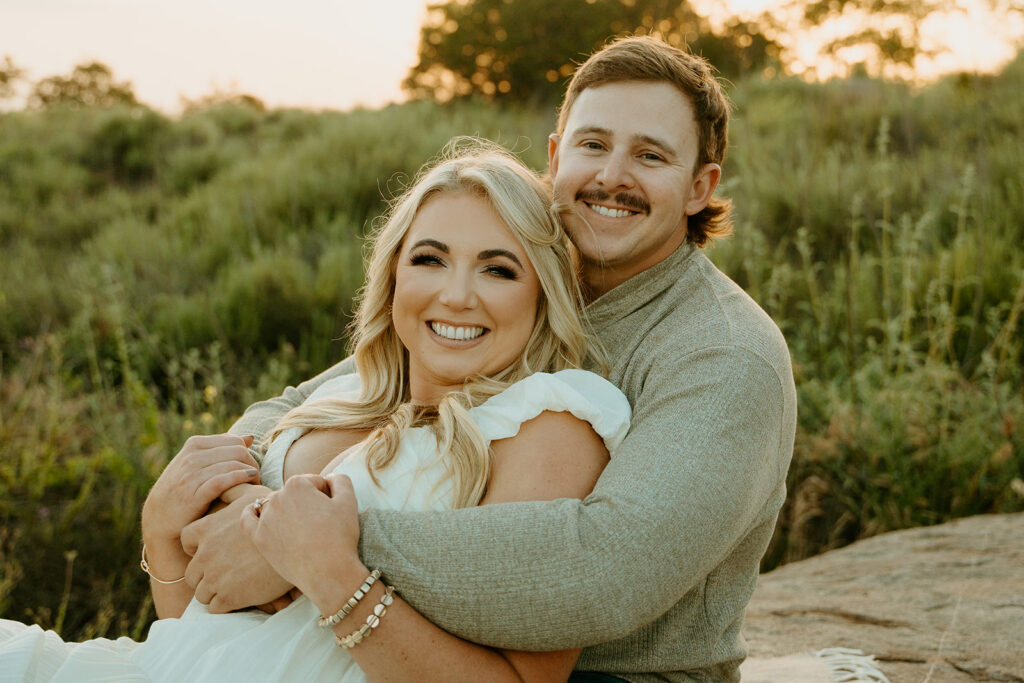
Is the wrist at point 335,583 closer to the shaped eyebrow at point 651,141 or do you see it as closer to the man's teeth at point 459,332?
the man's teeth at point 459,332

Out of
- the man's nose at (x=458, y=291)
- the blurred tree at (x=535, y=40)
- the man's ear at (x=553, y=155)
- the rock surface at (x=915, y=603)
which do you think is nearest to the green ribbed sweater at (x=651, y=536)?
the man's nose at (x=458, y=291)

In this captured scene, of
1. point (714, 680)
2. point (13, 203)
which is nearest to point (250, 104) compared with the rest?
point (13, 203)

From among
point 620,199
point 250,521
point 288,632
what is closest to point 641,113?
point 620,199

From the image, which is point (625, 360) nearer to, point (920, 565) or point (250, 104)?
point (920, 565)

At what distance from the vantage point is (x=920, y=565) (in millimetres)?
3803

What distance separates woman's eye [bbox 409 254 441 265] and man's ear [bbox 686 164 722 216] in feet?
3.48

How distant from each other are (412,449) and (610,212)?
115cm

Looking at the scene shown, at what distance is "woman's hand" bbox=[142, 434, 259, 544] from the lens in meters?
2.46

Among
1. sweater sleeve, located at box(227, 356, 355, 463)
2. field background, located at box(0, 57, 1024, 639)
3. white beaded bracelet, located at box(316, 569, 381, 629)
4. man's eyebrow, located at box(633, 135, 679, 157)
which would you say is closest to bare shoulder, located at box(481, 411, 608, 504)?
white beaded bracelet, located at box(316, 569, 381, 629)

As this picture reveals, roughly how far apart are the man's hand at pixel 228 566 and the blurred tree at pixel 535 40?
44.9ft

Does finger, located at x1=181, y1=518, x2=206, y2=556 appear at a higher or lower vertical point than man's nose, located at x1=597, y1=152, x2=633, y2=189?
lower

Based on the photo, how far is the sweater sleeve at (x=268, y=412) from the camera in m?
2.99

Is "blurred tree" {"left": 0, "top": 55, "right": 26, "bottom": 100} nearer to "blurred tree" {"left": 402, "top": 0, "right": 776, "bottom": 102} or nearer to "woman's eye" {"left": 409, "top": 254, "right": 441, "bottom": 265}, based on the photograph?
"blurred tree" {"left": 402, "top": 0, "right": 776, "bottom": 102}

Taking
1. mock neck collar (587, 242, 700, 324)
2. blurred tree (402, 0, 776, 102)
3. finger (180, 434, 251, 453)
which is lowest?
finger (180, 434, 251, 453)
